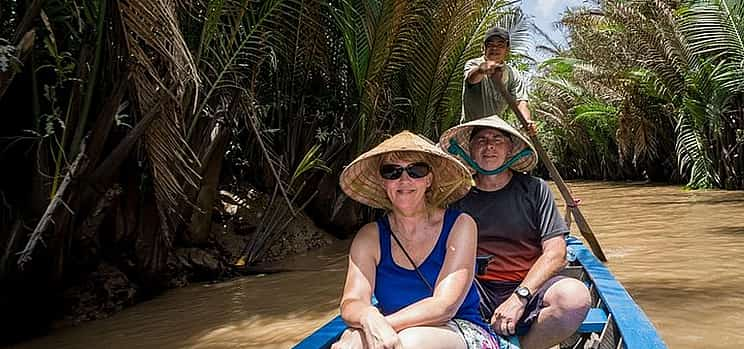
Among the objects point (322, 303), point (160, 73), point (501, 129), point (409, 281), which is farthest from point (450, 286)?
point (322, 303)

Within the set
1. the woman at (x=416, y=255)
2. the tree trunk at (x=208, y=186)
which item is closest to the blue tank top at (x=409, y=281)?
the woman at (x=416, y=255)

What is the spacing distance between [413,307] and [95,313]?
3.54 meters

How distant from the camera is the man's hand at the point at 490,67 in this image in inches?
153

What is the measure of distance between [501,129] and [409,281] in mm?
838

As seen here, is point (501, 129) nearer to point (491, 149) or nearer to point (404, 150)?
point (491, 149)

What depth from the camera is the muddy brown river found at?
3.84 meters

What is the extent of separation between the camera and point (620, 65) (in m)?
14.8

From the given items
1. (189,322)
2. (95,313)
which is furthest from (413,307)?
(95,313)

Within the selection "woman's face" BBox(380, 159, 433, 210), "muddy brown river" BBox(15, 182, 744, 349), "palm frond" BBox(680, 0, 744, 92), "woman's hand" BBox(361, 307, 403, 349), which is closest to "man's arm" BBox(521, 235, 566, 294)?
"woman's face" BBox(380, 159, 433, 210)

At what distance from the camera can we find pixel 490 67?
153 inches

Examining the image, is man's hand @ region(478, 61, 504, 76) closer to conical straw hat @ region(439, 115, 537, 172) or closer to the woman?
→ conical straw hat @ region(439, 115, 537, 172)

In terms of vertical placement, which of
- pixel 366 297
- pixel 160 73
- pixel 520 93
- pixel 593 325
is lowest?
pixel 593 325

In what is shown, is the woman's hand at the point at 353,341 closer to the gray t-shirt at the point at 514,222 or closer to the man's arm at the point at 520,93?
the gray t-shirt at the point at 514,222

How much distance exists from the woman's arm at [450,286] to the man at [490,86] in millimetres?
2143
